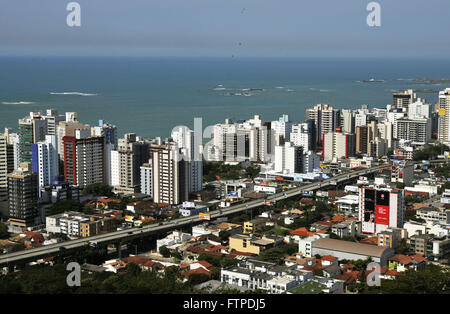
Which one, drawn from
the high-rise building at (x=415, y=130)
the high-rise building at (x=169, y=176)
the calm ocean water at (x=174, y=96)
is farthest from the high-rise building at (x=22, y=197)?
the high-rise building at (x=415, y=130)

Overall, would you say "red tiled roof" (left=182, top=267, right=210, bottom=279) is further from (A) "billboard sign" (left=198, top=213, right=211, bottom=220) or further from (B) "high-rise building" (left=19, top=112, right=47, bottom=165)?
(B) "high-rise building" (left=19, top=112, right=47, bottom=165)

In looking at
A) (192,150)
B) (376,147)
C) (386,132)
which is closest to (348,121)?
(386,132)

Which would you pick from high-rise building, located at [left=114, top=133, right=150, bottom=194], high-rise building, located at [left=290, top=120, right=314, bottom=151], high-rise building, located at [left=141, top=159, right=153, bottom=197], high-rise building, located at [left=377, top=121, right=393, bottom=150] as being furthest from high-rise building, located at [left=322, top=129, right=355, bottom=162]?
high-rise building, located at [left=141, top=159, right=153, bottom=197]

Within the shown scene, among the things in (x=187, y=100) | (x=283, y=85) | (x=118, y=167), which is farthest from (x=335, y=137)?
(x=283, y=85)

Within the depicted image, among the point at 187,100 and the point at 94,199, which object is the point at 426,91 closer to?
the point at 187,100

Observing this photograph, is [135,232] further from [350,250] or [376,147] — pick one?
[376,147]
